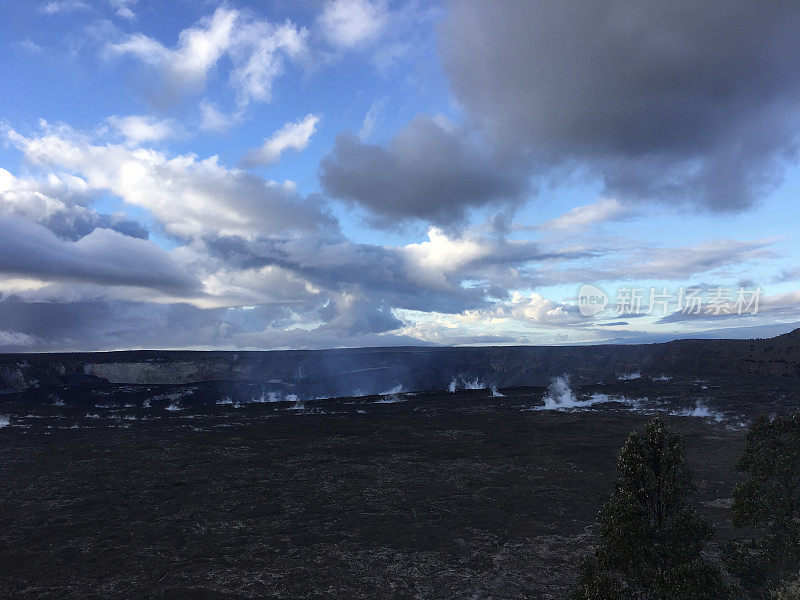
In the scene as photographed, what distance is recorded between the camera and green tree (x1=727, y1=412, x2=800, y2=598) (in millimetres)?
9727

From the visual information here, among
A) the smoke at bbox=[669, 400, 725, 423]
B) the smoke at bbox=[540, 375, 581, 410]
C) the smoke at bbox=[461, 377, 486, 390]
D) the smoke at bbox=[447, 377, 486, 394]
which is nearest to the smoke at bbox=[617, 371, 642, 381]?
the smoke at bbox=[540, 375, 581, 410]

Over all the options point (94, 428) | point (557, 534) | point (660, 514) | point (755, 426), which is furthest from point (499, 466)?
point (94, 428)

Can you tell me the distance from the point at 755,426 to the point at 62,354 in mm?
133245

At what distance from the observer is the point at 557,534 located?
20.1 metres

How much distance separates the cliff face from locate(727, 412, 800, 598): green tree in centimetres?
7813

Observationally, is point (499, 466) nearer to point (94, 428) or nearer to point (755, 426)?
point (755, 426)

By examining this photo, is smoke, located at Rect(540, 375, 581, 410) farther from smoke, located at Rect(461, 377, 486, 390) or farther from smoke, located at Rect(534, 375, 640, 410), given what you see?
smoke, located at Rect(461, 377, 486, 390)

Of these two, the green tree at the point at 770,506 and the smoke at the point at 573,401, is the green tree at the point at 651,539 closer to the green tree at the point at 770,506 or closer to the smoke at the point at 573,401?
the green tree at the point at 770,506

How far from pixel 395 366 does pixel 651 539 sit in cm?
14438

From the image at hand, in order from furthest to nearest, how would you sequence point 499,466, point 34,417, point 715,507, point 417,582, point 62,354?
point 62,354, point 34,417, point 499,466, point 715,507, point 417,582

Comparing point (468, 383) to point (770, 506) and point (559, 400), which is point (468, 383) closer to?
point (559, 400)

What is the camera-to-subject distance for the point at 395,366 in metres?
151

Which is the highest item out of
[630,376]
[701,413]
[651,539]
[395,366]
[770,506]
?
[651,539]

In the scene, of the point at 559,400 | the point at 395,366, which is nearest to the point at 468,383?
the point at 395,366
